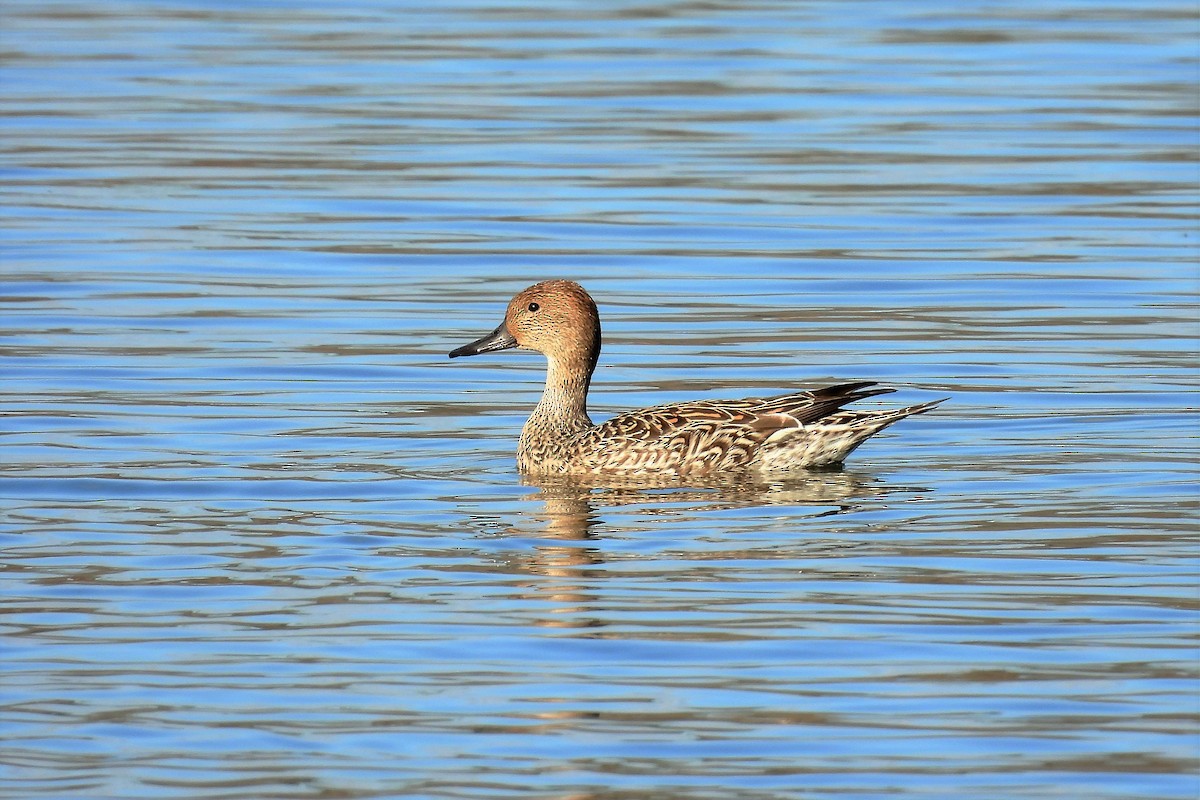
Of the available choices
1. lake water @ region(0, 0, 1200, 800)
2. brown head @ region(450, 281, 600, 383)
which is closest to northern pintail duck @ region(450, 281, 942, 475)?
lake water @ region(0, 0, 1200, 800)

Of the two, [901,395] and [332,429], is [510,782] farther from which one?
[901,395]

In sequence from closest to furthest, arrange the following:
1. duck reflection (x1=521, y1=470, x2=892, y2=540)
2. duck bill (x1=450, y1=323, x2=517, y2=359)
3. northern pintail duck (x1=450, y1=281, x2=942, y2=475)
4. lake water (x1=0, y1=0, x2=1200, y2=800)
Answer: lake water (x1=0, y1=0, x2=1200, y2=800) → duck reflection (x1=521, y1=470, x2=892, y2=540) → northern pintail duck (x1=450, y1=281, x2=942, y2=475) → duck bill (x1=450, y1=323, x2=517, y2=359)

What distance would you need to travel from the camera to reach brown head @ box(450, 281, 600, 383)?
11.7 meters

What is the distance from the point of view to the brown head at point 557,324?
1174cm

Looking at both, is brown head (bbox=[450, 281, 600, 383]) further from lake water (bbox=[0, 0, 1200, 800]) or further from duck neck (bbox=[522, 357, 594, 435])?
lake water (bbox=[0, 0, 1200, 800])

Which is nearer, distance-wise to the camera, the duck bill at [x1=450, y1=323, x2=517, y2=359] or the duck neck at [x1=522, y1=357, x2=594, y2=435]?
the duck neck at [x1=522, y1=357, x2=594, y2=435]

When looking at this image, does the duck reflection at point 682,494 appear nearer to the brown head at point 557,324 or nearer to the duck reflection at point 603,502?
the duck reflection at point 603,502

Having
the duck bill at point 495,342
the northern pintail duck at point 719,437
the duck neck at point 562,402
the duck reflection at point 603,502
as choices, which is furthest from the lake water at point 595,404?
the duck bill at point 495,342

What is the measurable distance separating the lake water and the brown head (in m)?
0.52

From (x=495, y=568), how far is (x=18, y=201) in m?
10.1

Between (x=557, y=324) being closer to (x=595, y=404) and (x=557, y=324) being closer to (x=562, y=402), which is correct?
(x=562, y=402)

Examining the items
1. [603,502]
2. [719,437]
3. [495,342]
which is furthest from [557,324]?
[603,502]

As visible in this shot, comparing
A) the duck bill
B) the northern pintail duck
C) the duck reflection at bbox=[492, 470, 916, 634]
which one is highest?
the duck bill

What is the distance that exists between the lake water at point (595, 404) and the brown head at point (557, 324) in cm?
52
